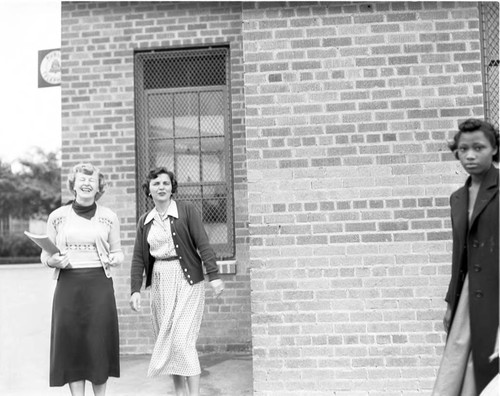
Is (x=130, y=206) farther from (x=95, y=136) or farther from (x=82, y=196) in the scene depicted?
(x=82, y=196)

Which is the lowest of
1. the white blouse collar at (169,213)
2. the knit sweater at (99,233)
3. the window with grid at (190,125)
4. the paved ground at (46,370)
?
the paved ground at (46,370)

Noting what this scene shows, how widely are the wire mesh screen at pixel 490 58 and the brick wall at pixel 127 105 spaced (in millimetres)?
2423

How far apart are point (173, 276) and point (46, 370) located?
2487 millimetres

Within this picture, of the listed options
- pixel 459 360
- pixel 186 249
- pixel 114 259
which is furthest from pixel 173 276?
pixel 459 360

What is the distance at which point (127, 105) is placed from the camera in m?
6.42

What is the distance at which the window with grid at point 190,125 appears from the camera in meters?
6.41

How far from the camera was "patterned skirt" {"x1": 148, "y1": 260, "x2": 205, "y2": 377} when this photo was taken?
4.23 metres

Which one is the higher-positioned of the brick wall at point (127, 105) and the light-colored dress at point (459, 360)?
the brick wall at point (127, 105)

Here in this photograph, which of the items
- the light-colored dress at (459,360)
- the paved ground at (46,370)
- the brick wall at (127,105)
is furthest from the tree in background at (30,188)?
the light-colored dress at (459,360)

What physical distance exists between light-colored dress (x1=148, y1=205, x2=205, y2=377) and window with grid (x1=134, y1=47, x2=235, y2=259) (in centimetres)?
205

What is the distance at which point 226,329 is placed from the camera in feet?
20.6

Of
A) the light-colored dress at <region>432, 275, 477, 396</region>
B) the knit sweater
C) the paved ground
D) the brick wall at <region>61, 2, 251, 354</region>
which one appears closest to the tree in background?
the paved ground

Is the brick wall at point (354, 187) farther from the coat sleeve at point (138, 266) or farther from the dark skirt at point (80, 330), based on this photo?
the dark skirt at point (80, 330)

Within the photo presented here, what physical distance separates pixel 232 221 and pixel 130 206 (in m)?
1.12
